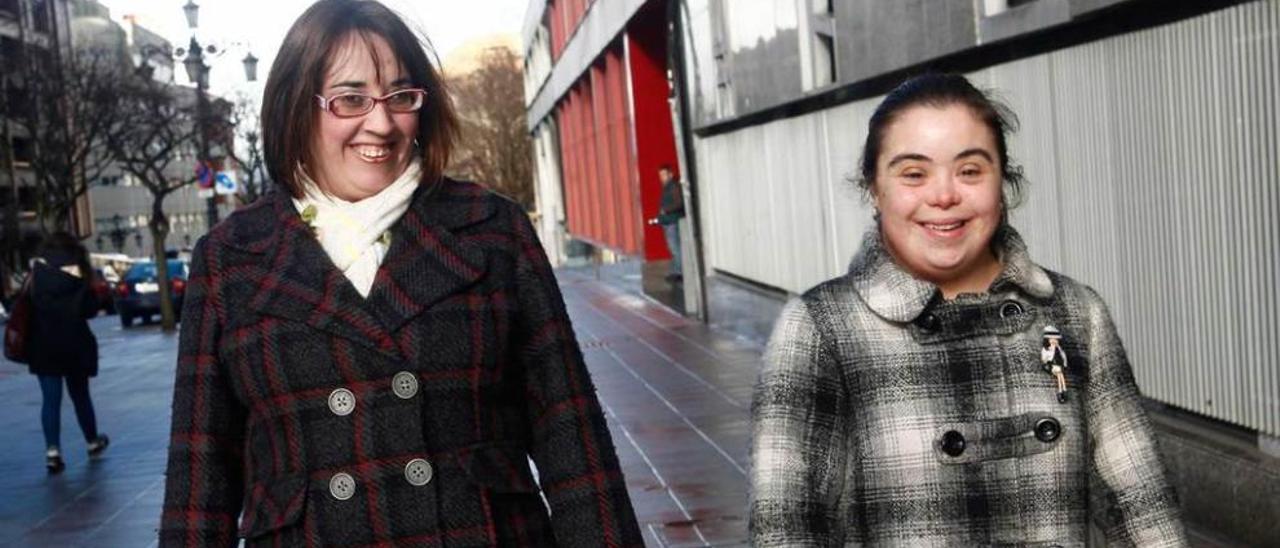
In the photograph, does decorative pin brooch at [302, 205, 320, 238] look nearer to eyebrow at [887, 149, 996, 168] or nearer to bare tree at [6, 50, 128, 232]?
eyebrow at [887, 149, 996, 168]

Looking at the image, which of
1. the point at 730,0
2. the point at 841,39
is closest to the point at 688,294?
the point at 730,0

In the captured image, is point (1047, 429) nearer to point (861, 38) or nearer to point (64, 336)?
point (861, 38)

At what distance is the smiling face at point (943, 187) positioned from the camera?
3021 millimetres

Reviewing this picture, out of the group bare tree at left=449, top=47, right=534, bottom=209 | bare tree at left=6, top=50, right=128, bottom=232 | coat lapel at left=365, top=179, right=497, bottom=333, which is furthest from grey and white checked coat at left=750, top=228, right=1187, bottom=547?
bare tree at left=449, top=47, right=534, bottom=209

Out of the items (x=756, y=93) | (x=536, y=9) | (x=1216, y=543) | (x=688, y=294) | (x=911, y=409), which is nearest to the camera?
(x=911, y=409)

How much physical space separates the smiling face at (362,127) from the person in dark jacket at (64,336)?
1046 cm

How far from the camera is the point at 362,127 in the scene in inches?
136

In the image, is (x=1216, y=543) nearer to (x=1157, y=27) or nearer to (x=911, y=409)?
(x=1157, y=27)

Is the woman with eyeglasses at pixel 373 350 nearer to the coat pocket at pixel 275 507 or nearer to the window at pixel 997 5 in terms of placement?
the coat pocket at pixel 275 507

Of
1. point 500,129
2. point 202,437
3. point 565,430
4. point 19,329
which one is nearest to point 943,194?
point 565,430

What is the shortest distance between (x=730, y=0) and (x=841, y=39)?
5.29 meters

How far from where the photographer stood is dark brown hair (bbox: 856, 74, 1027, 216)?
305 cm

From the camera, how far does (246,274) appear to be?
11.5 feet

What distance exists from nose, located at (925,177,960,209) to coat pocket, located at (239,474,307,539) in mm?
1135
